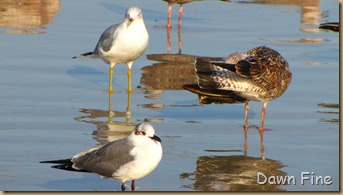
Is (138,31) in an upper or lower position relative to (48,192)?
upper

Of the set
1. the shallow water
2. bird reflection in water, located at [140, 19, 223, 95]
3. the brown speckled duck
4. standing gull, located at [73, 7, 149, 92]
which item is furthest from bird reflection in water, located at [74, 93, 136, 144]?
standing gull, located at [73, 7, 149, 92]

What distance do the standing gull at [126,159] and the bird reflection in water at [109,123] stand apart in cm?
187

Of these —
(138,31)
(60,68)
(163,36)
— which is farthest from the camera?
(163,36)

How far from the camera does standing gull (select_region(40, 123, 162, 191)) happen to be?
8461mm

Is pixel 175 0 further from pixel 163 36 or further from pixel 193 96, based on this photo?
pixel 193 96

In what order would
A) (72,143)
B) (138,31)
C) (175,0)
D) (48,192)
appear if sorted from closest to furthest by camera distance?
(48,192)
(72,143)
(138,31)
(175,0)

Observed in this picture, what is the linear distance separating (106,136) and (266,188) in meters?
2.59

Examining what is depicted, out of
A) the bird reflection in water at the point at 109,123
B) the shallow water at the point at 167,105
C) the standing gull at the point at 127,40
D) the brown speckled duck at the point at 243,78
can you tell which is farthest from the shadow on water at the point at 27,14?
the brown speckled duck at the point at 243,78

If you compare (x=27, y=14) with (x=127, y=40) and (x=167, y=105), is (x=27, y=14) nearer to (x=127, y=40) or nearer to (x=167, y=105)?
(x=127, y=40)

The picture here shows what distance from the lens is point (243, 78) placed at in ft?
36.6

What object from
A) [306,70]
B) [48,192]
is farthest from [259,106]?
[48,192]

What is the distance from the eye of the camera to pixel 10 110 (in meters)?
12.0

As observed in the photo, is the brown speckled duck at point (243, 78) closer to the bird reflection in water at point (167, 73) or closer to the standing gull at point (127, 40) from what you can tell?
the bird reflection in water at point (167, 73)

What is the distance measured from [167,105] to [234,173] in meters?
3.27
